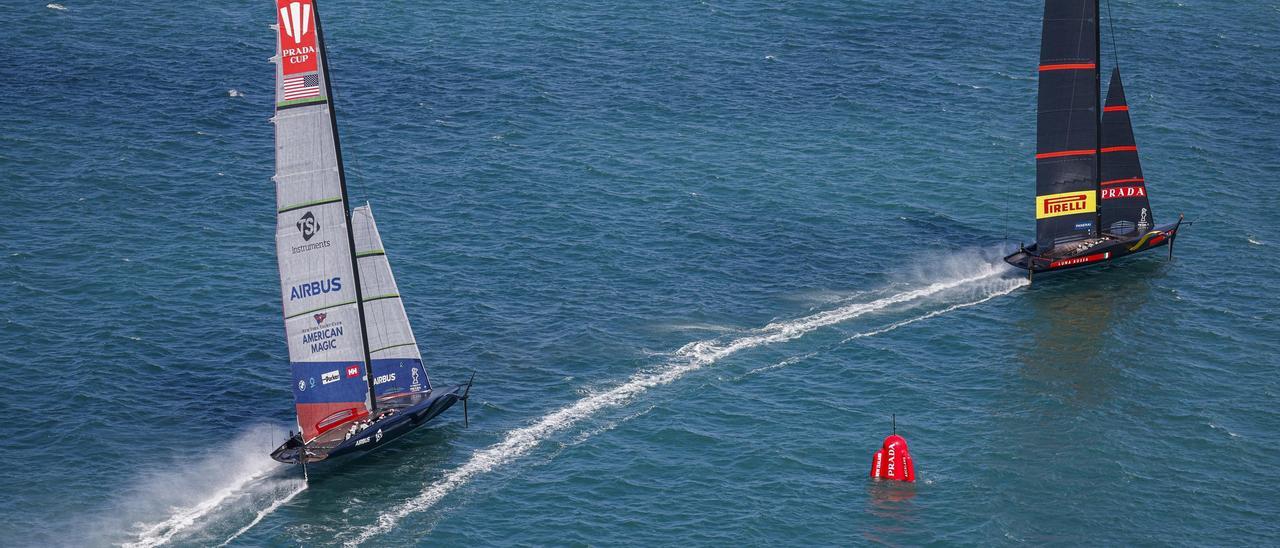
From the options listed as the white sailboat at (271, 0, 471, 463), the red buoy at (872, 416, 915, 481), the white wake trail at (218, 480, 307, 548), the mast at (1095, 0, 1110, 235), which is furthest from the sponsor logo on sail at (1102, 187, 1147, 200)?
the white wake trail at (218, 480, 307, 548)

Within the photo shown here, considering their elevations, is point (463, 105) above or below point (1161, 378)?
above

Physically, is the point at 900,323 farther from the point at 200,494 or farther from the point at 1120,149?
the point at 200,494

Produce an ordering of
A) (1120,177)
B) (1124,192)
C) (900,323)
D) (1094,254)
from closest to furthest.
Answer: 1. (900,323)
2. (1094,254)
3. (1120,177)
4. (1124,192)

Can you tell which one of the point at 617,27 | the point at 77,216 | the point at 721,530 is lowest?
the point at 721,530

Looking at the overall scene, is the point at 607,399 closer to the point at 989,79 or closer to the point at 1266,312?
the point at 1266,312

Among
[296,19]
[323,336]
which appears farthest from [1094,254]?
[296,19]

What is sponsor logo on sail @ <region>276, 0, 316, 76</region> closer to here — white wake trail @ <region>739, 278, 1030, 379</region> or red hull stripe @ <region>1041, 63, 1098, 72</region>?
white wake trail @ <region>739, 278, 1030, 379</region>

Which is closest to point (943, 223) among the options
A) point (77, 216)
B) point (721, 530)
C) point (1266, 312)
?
point (1266, 312)

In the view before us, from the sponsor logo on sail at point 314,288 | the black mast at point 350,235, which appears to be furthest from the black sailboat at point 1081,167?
the sponsor logo on sail at point 314,288
